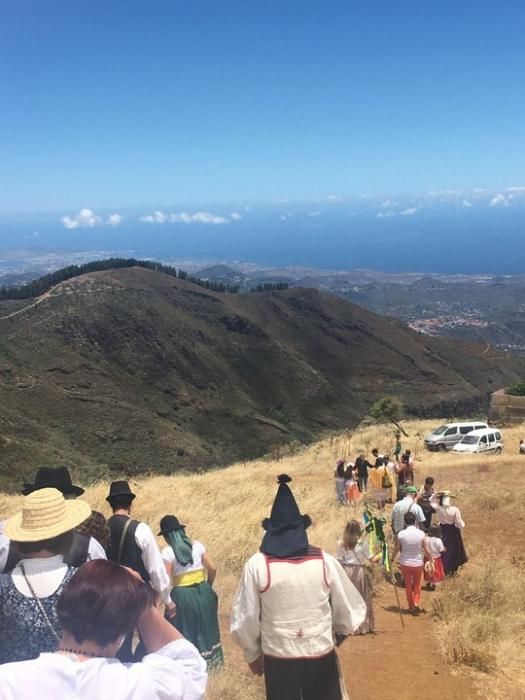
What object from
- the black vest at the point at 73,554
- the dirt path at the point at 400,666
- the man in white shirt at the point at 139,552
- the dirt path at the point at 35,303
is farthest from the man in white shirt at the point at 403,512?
the dirt path at the point at 35,303

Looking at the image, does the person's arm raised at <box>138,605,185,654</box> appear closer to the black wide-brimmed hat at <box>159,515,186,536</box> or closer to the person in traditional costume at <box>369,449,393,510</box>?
the black wide-brimmed hat at <box>159,515,186,536</box>

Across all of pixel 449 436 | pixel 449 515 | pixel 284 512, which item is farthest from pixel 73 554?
pixel 449 436

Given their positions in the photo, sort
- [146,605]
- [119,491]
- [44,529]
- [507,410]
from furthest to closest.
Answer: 1. [507,410]
2. [119,491]
3. [44,529]
4. [146,605]

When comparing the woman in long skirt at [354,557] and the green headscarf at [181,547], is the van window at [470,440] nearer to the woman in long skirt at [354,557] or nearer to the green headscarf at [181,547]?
the woman in long skirt at [354,557]

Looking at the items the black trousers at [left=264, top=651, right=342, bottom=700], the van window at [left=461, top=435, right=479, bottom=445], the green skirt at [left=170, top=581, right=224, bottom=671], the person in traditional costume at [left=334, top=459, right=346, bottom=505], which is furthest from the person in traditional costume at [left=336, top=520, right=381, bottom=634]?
the van window at [left=461, top=435, right=479, bottom=445]

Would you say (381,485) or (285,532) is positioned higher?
(285,532)

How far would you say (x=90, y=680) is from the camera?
7.69 feet

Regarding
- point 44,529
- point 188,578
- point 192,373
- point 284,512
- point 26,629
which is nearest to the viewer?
point 26,629

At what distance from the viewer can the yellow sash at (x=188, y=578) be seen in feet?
17.4

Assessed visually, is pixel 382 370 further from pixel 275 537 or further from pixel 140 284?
pixel 275 537

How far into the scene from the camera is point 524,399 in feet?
96.4

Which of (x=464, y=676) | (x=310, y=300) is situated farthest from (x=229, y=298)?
(x=464, y=676)

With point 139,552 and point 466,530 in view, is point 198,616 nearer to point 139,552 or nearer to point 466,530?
point 139,552

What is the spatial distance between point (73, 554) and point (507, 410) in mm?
28872
